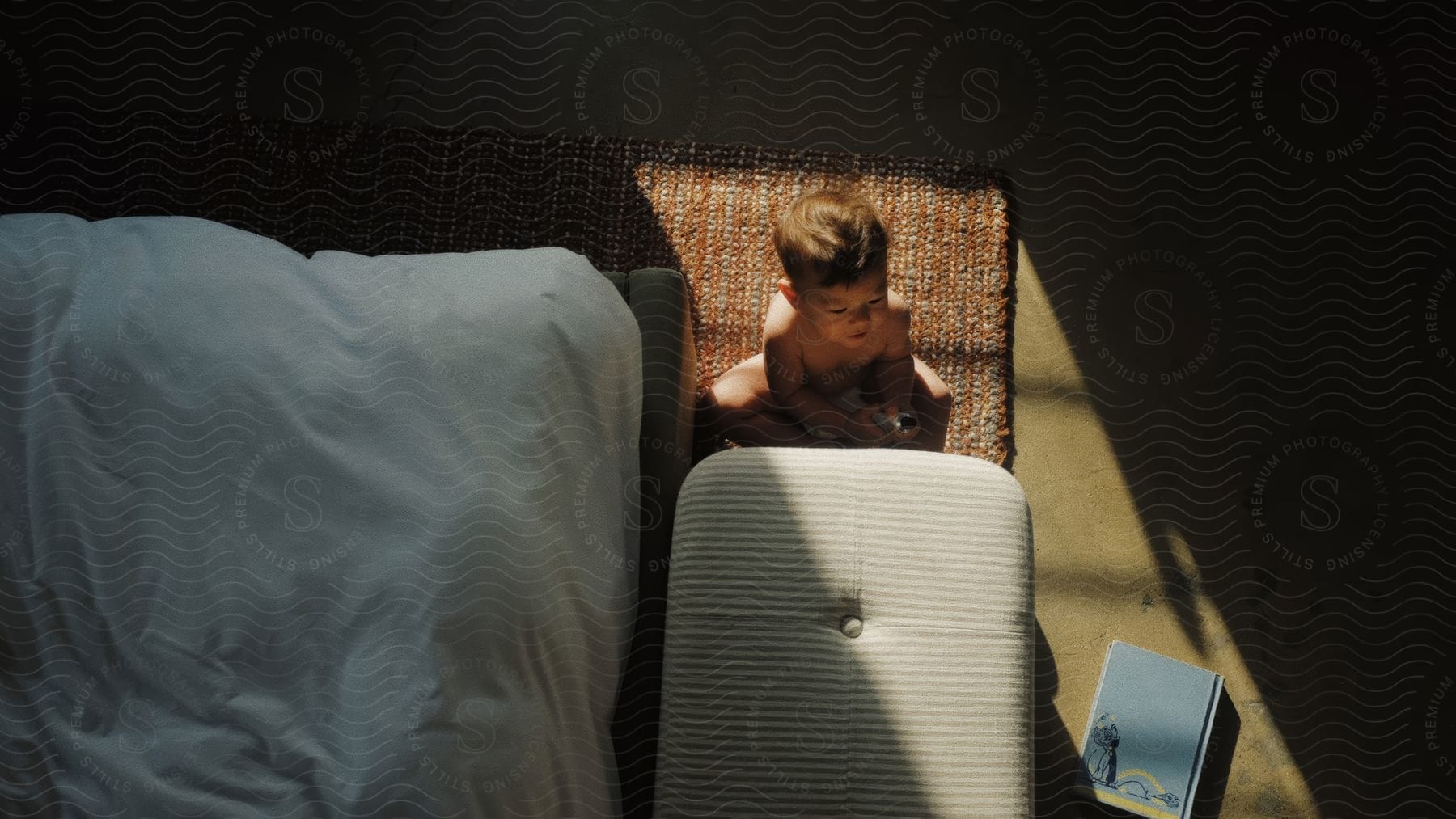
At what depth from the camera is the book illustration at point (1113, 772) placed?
151cm

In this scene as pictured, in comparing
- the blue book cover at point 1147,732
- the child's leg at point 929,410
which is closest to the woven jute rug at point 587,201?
the child's leg at point 929,410

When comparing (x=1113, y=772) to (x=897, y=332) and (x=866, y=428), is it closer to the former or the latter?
(x=866, y=428)

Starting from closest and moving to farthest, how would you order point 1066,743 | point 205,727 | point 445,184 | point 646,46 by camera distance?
point 205,727
point 1066,743
point 445,184
point 646,46

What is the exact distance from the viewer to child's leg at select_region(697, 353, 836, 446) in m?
1.54

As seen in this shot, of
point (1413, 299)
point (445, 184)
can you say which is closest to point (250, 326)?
point (445, 184)

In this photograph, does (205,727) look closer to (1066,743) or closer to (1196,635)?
(1066,743)

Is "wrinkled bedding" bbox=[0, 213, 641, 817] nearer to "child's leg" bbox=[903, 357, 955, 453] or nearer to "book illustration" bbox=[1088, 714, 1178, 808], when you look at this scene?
"child's leg" bbox=[903, 357, 955, 453]

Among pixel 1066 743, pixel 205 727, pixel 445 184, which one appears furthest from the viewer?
pixel 445 184

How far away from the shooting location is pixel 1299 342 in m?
1.80

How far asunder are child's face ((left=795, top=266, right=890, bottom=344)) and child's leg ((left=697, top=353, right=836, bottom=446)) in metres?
0.15

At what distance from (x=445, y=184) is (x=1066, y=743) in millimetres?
1428

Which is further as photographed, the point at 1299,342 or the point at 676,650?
the point at 1299,342

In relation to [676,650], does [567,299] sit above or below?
above

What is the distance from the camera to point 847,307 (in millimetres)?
1394
